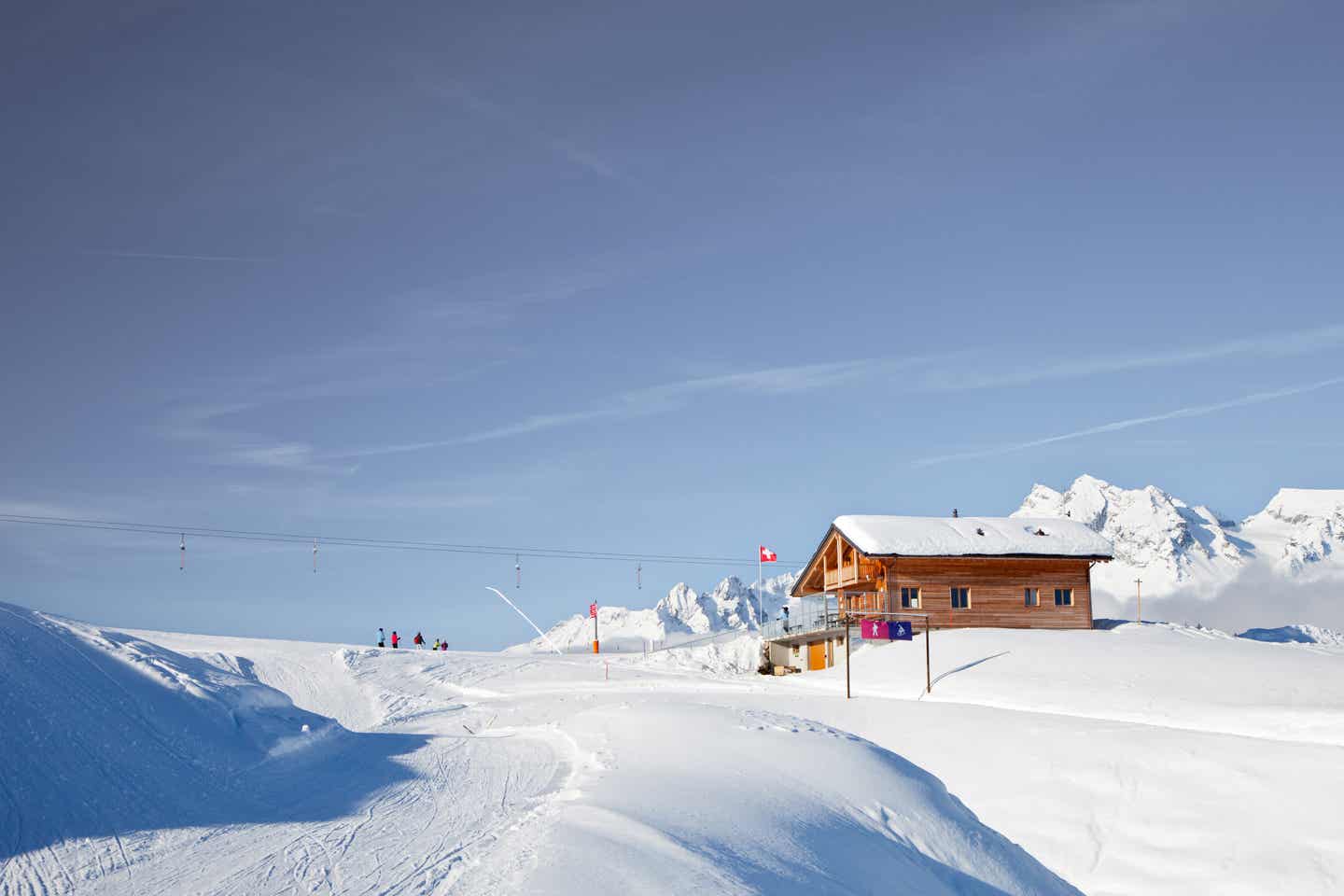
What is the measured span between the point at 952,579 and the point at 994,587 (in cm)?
225

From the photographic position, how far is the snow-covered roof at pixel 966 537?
52781 mm

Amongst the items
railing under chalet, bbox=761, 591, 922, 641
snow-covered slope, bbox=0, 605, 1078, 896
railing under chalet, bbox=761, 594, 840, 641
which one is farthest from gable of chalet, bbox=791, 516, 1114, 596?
snow-covered slope, bbox=0, 605, 1078, 896

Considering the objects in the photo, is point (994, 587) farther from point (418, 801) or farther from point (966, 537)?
point (418, 801)

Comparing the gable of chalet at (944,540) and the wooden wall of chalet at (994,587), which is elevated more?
the gable of chalet at (944,540)

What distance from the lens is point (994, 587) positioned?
53500mm

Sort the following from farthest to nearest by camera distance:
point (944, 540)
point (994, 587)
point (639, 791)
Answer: point (944, 540) → point (994, 587) → point (639, 791)

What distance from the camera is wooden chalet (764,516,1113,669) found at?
172 ft

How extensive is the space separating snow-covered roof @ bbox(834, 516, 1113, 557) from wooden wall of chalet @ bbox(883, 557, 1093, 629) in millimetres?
479

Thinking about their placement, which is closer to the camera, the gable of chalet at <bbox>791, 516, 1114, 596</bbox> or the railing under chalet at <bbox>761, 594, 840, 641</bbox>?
the railing under chalet at <bbox>761, 594, 840, 641</bbox>

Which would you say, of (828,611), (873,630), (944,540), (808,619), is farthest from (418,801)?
(944,540)

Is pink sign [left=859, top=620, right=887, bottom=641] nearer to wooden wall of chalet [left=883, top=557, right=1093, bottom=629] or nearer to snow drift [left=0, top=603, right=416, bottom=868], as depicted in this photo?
wooden wall of chalet [left=883, top=557, right=1093, bottom=629]

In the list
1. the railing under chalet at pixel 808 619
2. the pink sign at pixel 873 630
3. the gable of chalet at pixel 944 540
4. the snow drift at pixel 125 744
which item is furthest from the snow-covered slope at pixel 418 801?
the gable of chalet at pixel 944 540

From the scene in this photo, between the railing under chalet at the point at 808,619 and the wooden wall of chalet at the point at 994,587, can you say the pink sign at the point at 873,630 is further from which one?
the wooden wall of chalet at the point at 994,587

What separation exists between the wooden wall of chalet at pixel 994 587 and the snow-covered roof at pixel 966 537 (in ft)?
1.57
